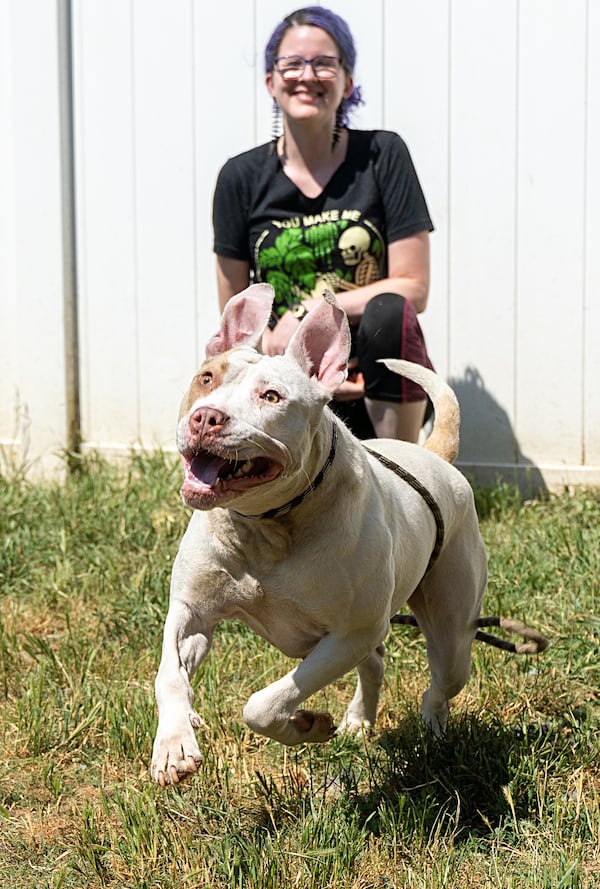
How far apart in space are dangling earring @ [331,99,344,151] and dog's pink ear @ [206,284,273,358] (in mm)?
1864

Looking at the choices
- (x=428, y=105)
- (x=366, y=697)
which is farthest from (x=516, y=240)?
(x=366, y=697)

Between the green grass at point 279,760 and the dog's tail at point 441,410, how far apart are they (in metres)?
0.56

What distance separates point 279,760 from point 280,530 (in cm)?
70

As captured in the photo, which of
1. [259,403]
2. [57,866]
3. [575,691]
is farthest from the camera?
[575,691]

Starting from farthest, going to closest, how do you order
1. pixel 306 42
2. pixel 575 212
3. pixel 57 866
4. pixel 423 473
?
1. pixel 575 212
2. pixel 306 42
3. pixel 423 473
4. pixel 57 866

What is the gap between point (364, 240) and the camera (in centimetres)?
415

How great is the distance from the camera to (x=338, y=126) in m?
4.25

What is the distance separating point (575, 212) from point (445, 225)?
49cm

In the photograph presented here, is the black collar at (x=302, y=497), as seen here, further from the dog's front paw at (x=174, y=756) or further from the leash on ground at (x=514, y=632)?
the leash on ground at (x=514, y=632)

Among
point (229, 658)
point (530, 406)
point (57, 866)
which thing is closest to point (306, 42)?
point (530, 406)

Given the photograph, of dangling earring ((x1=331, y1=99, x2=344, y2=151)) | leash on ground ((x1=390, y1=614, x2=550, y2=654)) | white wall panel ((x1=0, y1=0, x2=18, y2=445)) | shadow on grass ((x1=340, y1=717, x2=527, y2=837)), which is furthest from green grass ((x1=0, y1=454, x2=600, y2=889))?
dangling earring ((x1=331, y1=99, x2=344, y2=151))

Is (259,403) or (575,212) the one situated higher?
(575,212)

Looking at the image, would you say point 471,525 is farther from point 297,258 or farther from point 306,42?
point 306,42

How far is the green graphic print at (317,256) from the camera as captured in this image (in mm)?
4148
